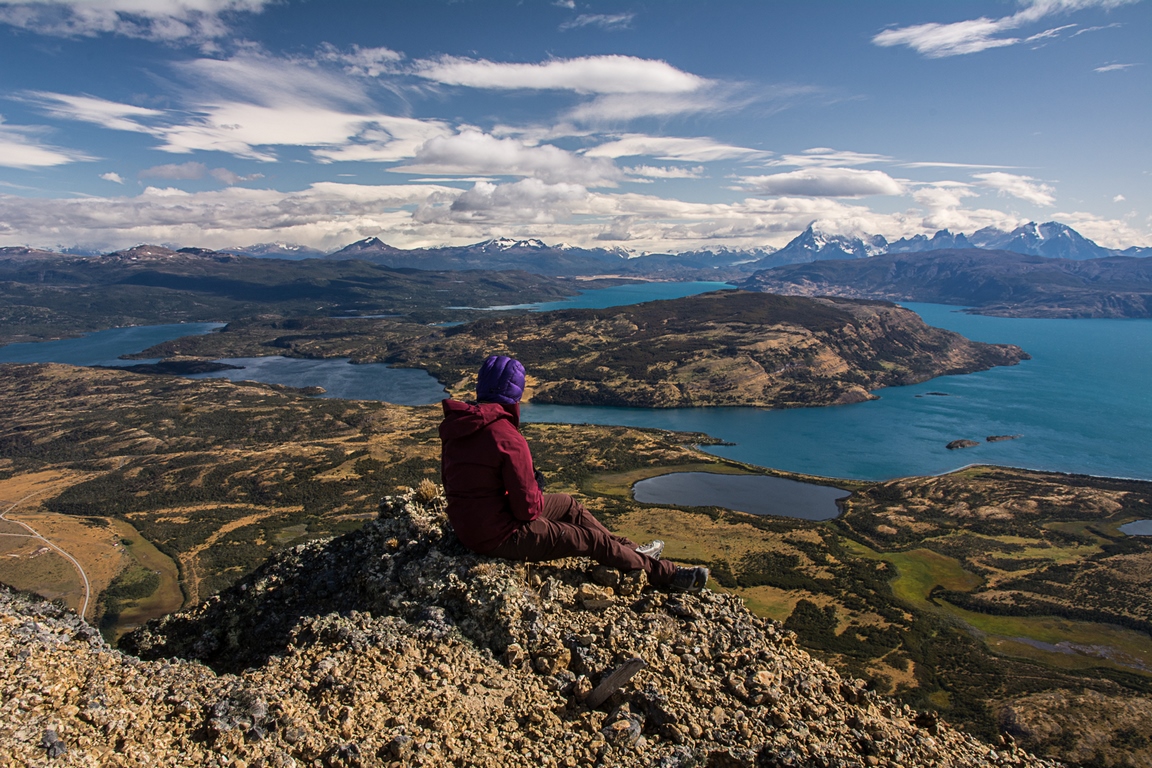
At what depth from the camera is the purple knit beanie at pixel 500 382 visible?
8094mm

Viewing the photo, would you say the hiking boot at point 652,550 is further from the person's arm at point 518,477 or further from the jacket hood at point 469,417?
the jacket hood at point 469,417

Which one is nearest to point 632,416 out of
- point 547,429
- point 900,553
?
point 547,429

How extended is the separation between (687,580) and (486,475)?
3427 mm

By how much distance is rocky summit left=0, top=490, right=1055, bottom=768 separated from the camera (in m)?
5.39

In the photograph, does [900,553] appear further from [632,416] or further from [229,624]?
[632,416]

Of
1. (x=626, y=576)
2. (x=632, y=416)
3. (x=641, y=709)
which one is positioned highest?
(x=626, y=576)

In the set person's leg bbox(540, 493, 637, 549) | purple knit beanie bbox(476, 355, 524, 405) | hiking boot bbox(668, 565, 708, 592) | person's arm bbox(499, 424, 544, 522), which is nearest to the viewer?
person's arm bbox(499, 424, 544, 522)

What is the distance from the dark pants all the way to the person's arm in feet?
1.29

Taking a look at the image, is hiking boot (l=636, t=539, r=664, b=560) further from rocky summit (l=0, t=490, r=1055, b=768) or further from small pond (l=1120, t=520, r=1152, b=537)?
small pond (l=1120, t=520, r=1152, b=537)

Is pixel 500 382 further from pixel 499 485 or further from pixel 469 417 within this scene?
pixel 499 485

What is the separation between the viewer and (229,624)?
30.5ft

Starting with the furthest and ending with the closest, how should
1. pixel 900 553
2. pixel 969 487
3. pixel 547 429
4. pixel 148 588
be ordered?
pixel 547 429 < pixel 969 487 < pixel 900 553 < pixel 148 588

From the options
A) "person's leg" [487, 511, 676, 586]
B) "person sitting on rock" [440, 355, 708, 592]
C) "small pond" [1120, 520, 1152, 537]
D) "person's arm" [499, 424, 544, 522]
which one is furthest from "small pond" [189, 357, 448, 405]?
"person's arm" [499, 424, 544, 522]

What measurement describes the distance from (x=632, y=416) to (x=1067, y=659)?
104672mm
